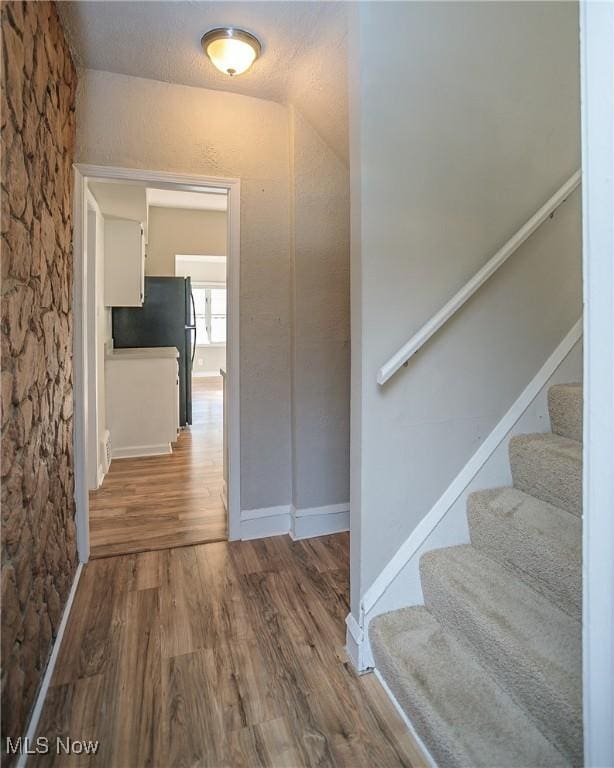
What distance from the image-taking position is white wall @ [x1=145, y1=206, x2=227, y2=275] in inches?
230

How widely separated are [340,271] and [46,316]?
1.56 metres

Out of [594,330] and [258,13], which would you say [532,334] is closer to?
[594,330]

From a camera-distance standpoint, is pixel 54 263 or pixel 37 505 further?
pixel 54 263

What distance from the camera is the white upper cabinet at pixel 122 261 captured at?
4055 mm

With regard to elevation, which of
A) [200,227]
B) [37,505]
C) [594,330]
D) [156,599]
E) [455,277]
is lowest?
[156,599]

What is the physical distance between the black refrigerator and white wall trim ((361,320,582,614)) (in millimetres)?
4094

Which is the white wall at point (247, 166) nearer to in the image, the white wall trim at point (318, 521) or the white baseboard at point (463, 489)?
the white wall trim at point (318, 521)

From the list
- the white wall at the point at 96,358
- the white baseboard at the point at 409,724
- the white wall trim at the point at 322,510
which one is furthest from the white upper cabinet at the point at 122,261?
the white baseboard at the point at 409,724

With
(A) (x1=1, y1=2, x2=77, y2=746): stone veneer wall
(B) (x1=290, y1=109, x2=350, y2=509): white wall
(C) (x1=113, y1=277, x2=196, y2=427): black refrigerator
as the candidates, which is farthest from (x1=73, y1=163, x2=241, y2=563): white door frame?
(C) (x1=113, y1=277, x2=196, y2=427): black refrigerator

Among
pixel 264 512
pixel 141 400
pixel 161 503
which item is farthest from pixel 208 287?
pixel 264 512

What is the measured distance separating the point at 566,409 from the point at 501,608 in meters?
0.83

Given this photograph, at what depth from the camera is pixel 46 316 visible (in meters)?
1.60

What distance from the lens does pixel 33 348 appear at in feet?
4.60

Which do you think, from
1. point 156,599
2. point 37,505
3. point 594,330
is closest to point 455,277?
point 594,330
